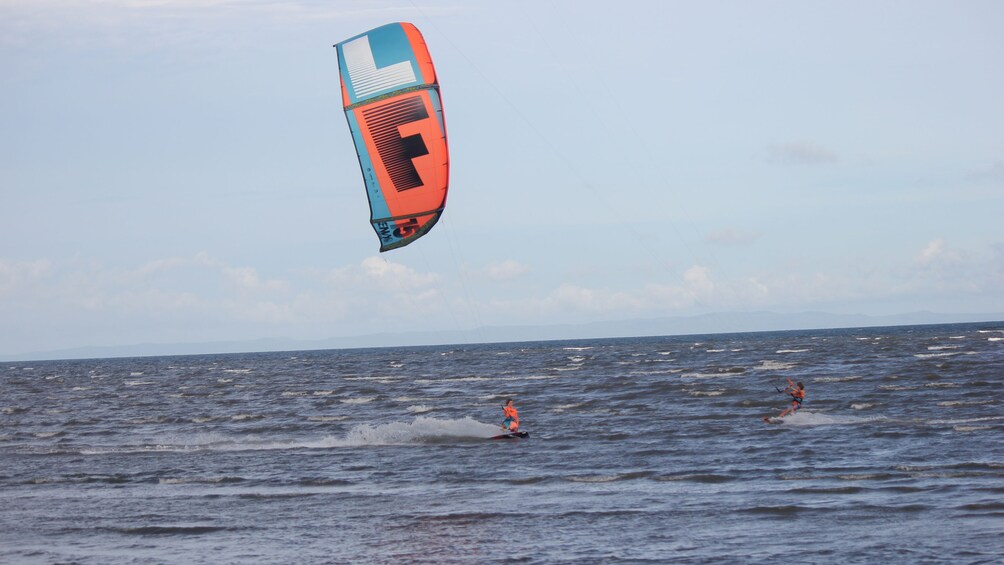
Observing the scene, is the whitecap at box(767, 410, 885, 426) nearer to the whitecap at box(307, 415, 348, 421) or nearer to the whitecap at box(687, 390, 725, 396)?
the whitecap at box(687, 390, 725, 396)

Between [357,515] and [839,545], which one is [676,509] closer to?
[839,545]

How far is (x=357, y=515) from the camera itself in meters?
16.0

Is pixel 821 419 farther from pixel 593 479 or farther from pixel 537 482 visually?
pixel 537 482

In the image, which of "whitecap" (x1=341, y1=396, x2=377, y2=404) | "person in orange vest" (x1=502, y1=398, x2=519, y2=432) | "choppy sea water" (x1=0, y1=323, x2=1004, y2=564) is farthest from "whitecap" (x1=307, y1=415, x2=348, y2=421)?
"person in orange vest" (x1=502, y1=398, x2=519, y2=432)

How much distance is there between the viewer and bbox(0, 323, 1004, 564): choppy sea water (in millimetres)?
13422

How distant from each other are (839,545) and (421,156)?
11.6 meters

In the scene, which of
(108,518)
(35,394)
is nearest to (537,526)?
(108,518)

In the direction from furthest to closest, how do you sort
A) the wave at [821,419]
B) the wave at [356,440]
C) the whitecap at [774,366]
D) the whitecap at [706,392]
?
the whitecap at [774,366], the whitecap at [706,392], the wave at [821,419], the wave at [356,440]

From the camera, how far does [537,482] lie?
738 inches

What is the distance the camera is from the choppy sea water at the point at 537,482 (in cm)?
1342

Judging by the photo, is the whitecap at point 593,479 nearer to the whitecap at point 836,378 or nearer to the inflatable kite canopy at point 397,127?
the inflatable kite canopy at point 397,127

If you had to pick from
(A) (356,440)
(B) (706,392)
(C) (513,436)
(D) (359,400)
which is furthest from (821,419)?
(D) (359,400)

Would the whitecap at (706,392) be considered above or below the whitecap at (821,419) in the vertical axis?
above

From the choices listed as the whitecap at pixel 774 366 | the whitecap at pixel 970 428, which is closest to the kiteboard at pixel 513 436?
the whitecap at pixel 970 428
